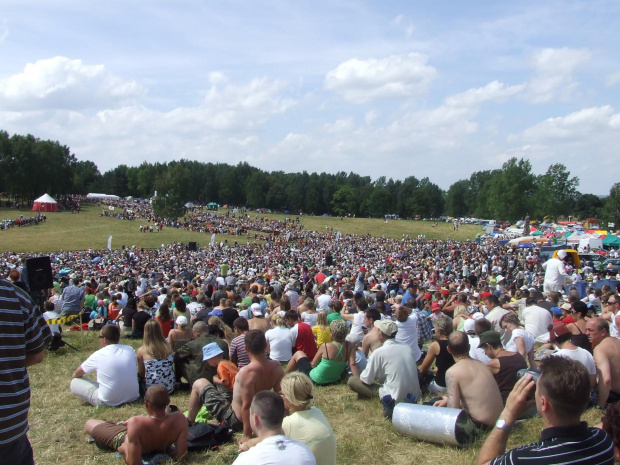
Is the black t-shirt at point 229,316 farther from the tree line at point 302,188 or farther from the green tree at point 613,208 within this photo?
the green tree at point 613,208

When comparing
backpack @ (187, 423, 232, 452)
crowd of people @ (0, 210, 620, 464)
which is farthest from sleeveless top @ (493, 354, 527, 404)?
backpack @ (187, 423, 232, 452)

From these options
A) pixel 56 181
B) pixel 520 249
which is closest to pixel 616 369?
pixel 520 249

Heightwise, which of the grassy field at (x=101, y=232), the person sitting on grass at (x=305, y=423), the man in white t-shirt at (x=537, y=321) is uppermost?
the person sitting on grass at (x=305, y=423)

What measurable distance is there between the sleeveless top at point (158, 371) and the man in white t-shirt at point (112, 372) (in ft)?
0.45

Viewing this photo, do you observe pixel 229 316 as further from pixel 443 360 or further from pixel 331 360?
pixel 443 360

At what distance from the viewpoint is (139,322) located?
30.9 feet

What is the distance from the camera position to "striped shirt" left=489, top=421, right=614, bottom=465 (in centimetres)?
224

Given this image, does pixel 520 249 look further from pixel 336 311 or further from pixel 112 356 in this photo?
pixel 112 356

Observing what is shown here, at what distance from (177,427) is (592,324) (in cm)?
459

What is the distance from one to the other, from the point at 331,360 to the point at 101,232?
1970 inches

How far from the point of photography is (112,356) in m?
5.83

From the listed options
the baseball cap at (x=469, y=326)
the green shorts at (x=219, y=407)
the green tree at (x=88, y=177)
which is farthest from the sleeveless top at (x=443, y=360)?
the green tree at (x=88, y=177)

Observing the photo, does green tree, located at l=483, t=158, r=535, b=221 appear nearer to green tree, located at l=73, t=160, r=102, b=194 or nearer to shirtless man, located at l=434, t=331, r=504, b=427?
shirtless man, located at l=434, t=331, r=504, b=427

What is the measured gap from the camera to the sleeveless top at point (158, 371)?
6.05m
